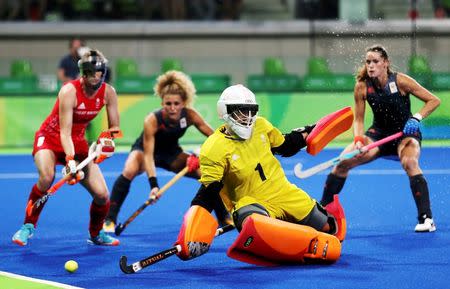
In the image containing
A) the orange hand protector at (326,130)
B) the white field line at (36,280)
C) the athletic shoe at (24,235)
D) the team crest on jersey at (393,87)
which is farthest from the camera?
the team crest on jersey at (393,87)

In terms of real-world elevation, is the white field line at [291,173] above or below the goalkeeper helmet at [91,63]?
below

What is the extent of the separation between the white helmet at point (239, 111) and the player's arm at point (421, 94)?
1.87 meters

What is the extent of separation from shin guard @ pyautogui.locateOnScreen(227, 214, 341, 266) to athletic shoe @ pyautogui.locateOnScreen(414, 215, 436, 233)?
4.59 feet

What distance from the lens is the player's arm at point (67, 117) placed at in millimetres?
7035

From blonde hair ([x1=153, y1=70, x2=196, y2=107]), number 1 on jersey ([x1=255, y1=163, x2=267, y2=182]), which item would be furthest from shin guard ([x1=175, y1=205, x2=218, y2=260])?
blonde hair ([x1=153, y1=70, x2=196, y2=107])

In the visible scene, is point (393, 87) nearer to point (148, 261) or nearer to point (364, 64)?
point (364, 64)

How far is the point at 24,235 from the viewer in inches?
284

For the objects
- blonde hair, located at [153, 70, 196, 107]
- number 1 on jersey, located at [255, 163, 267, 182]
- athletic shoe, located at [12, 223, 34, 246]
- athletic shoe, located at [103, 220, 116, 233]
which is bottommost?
athletic shoe, located at [103, 220, 116, 233]

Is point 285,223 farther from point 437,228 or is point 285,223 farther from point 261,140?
point 437,228

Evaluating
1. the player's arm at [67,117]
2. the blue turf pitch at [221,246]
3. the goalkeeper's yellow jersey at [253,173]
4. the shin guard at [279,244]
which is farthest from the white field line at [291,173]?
the shin guard at [279,244]

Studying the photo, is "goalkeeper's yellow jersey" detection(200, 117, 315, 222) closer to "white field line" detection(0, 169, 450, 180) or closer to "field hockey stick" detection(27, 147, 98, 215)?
"field hockey stick" detection(27, 147, 98, 215)

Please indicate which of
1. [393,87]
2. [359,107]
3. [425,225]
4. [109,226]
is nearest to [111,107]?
[109,226]

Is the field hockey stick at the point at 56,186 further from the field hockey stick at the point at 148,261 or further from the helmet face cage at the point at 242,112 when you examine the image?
the helmet face cage at the point at 242,112

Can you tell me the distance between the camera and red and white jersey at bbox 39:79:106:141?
7172 millimetres
